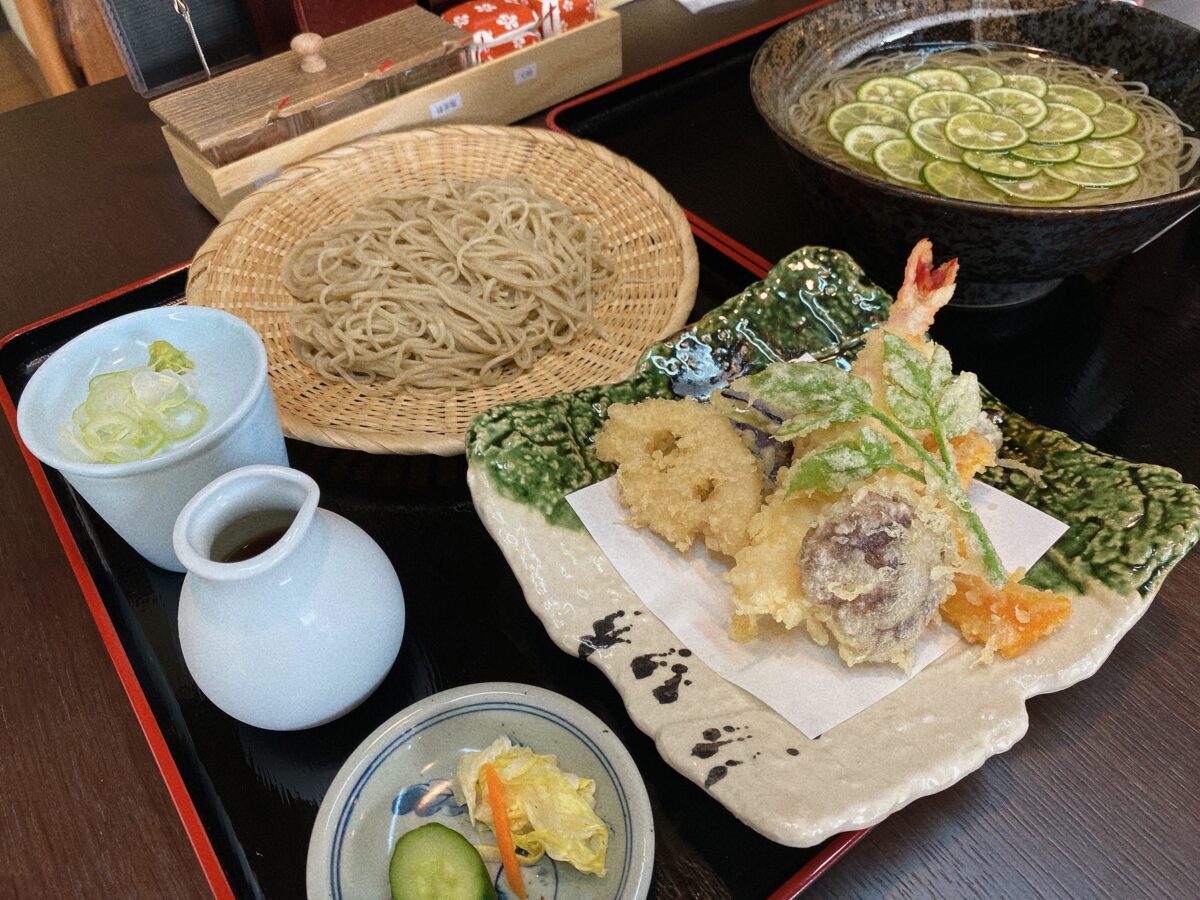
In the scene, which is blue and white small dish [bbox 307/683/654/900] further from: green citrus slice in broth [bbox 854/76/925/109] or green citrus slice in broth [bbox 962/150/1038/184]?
green citrus slice in broth [bbox 854/76/925/109]

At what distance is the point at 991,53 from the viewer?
257 centimetres

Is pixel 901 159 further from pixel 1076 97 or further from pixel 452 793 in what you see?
pixel 452 793

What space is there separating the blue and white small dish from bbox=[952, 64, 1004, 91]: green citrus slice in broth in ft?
7.42

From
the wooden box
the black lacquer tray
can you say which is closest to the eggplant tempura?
the black lacquer tray

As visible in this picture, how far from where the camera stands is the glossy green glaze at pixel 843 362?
1418 millimetres

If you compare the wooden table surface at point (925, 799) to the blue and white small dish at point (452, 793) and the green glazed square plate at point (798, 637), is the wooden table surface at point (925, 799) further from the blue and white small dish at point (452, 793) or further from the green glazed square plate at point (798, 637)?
the blue and white small dish at point (452, 793)

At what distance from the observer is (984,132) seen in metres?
2.27

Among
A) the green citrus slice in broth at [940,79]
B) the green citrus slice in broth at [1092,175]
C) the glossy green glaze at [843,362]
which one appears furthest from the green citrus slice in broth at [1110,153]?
the glossy green glaze at [843,362]

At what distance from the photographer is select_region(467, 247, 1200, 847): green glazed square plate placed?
1180 millimetres

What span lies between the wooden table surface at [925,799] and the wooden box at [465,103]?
1125 mm

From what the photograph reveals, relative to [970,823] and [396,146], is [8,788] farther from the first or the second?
[396,146]

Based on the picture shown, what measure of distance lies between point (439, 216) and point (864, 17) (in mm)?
1443

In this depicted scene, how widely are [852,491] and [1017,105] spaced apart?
5.44ft

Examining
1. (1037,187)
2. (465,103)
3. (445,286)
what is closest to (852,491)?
(1037,187)
